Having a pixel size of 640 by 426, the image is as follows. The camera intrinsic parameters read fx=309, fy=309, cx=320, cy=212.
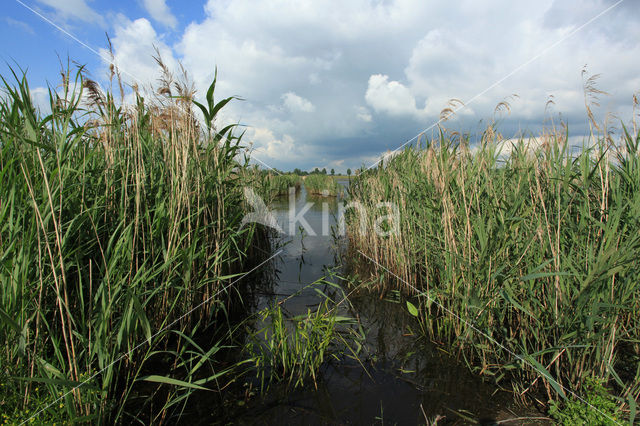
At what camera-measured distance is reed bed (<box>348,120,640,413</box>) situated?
1.93 metres

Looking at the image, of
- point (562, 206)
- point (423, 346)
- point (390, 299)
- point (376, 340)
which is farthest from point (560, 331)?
point (390, 299)

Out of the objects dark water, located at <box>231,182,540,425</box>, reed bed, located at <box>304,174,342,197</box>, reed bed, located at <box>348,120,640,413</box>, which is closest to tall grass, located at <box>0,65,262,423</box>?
dark water, located at <box>231,182,540,425</box>

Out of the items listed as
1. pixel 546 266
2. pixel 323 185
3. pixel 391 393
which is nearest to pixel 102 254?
pixel 391 393

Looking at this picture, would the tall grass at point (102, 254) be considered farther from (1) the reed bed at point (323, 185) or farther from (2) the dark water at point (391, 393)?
(1) the reed bed at point (323, 185)

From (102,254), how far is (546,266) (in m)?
2.96

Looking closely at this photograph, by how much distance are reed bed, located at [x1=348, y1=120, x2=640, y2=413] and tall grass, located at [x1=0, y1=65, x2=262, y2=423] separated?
2.18 metres

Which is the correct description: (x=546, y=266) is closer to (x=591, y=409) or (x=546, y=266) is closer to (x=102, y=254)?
(x=591, y=409)

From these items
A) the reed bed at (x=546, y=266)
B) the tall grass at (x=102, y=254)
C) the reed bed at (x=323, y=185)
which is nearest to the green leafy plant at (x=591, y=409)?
the reed bed at (x=546, y=266)

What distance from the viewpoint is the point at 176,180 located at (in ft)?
8.45

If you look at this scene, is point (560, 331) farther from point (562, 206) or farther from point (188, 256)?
point (188, 256)

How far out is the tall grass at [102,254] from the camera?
5.32 ft

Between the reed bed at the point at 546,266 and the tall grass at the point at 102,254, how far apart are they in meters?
2.18

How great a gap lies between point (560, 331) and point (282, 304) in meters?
2.95

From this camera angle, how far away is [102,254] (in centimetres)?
185
